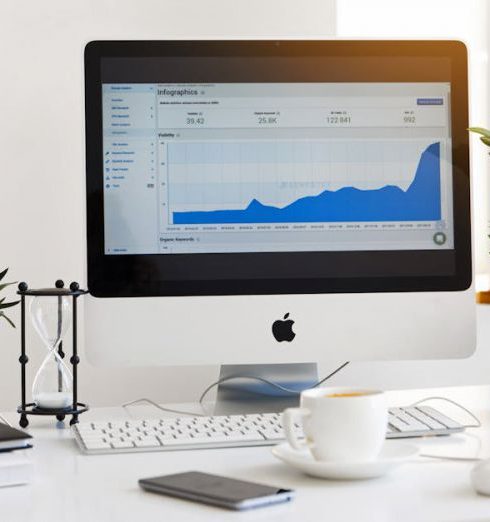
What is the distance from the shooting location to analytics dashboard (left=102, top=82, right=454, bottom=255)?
5.09 ft

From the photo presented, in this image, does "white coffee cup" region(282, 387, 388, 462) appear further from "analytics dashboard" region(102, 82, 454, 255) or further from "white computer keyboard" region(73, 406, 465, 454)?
"analytics dashboard" region(102, 82, 454, 255)

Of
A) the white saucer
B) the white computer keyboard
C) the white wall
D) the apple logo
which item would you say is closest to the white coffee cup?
the white saucer

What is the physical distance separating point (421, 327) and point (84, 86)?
0.63m

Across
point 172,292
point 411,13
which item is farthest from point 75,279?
point 411,13

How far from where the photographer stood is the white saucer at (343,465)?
1.05 meters

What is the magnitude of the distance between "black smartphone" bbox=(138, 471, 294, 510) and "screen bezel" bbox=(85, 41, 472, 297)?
1.68ft

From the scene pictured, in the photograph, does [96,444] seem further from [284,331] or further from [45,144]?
→ [45,144]

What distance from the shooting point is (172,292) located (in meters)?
1.54

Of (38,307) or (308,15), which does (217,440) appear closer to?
(38,307)

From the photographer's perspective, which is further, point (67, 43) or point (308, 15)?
point (308, 15)

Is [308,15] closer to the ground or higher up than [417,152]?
higher up

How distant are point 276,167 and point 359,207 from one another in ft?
0.47

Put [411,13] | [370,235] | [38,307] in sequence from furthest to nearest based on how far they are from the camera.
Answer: [411,13]
[370,235]
[38,307]


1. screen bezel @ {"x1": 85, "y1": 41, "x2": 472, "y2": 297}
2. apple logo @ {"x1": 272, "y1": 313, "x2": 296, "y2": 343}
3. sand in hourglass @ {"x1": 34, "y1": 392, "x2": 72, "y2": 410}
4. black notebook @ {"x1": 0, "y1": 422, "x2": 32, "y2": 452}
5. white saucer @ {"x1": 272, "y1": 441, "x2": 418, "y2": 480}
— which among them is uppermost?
screen bezel @ {"x1": 85, "y1": 41, "x2": 472, "y2": 297}
